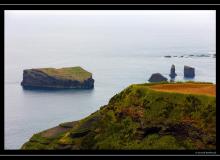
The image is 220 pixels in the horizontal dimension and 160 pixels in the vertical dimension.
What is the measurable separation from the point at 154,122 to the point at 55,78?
295 feet

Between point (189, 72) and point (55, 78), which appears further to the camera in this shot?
A: point (55, 78)

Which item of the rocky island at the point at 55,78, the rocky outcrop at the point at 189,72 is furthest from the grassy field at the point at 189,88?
the rocky island at the point at 55,78

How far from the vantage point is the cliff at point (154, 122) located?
32.3 meters

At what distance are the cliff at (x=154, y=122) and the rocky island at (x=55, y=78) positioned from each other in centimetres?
8058

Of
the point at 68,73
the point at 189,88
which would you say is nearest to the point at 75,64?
the point at 68,73

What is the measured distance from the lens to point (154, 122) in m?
34.4

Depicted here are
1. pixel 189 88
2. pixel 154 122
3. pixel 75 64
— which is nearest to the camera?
pixel 154 122

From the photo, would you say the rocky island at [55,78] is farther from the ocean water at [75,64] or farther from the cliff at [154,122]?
the cliff at [154,122]

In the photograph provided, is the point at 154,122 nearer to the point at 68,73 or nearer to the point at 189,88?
the point at 189,88

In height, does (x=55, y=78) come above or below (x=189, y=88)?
below

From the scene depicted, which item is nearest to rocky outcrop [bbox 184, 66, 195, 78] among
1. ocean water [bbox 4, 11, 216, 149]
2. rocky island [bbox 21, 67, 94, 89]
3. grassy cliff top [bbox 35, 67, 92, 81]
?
ocean water [bbox 4, 11, 216, 149]

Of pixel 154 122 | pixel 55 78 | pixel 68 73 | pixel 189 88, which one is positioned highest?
pixel 189 88

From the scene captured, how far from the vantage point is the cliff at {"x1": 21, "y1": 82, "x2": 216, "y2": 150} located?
32281 millimetres

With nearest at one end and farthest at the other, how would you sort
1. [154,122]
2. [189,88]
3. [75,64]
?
[154,122]
[189,88]
[75,64]
